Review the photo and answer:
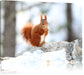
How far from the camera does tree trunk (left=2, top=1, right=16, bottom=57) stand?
1.49 metres

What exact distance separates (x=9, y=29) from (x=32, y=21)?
0.20 meters

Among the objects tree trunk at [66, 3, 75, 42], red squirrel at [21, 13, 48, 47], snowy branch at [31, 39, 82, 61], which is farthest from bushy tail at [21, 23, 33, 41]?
tree trunk at [66, 3, 75, 42]

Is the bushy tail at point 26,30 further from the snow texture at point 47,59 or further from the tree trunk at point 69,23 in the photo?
the tree trunk at point 69,23

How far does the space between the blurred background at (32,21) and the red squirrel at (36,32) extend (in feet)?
0.10

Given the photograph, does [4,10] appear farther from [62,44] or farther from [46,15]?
[62,44]

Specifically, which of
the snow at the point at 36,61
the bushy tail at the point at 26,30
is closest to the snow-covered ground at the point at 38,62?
the snow at the point at 36,61

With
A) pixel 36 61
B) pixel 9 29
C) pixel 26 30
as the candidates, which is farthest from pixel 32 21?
pixel 36 61

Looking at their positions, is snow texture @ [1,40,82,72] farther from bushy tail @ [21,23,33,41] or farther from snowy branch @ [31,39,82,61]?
bushy tail @ [21,23,33,41]

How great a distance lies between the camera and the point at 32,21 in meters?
1.52

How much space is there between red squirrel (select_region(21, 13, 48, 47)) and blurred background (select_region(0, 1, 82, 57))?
0.03m

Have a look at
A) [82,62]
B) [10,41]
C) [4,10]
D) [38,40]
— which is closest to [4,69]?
[10,41]

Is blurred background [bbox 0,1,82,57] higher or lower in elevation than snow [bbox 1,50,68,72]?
higher

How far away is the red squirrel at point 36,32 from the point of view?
1499 millimetres

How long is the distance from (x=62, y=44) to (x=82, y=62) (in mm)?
244
